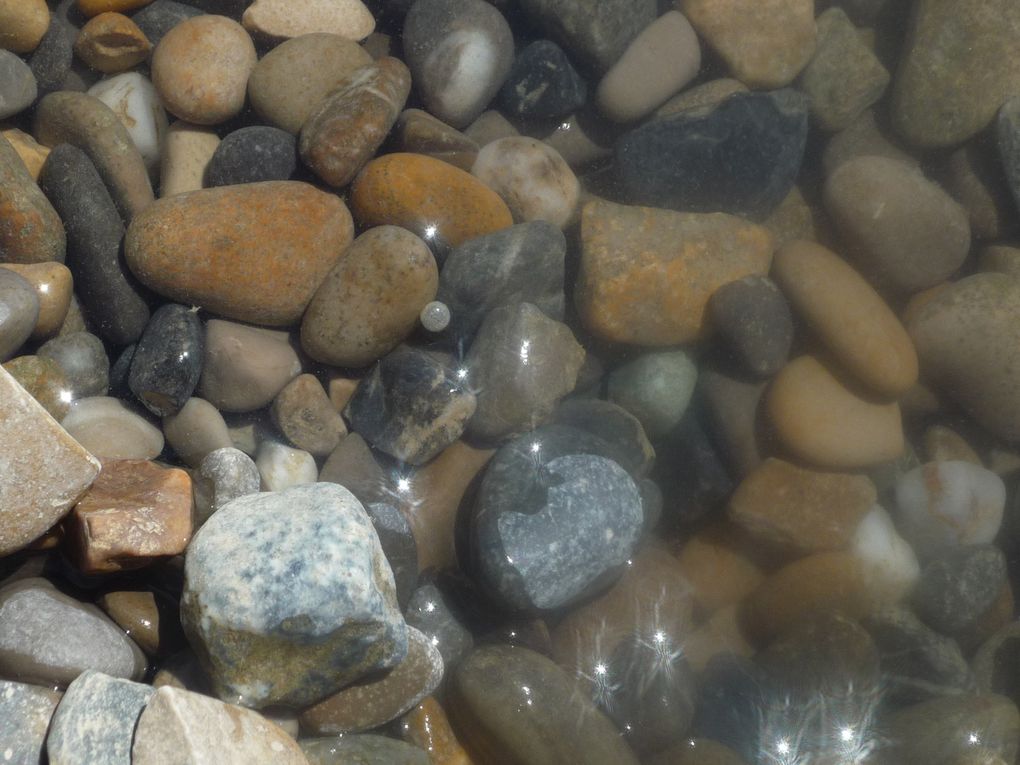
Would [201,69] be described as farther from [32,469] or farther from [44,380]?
[32,469]

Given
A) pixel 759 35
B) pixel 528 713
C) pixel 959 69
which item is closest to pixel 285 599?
pixel 528 713

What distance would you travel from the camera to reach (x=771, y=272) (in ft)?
12.5

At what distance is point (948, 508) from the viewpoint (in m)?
3.52

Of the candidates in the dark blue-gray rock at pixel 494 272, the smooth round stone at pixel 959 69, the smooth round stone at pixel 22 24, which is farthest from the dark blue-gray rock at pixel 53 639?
the smooth round stone at pixel 959 69

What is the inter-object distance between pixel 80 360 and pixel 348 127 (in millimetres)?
1596

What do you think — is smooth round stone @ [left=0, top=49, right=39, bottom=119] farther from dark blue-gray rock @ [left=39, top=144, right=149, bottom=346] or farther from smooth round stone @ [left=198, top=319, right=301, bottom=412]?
smooth round stone @ [left=198, top=319, right=301, bottom=412]

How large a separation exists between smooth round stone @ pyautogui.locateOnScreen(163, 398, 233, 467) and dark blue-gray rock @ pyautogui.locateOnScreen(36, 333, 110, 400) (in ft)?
1.14

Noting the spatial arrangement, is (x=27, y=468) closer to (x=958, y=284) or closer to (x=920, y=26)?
(x=958, y=284)

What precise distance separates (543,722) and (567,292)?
2.04 meters

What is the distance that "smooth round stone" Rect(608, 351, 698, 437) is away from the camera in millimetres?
3660

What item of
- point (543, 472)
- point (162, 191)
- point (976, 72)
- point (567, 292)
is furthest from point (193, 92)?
point (976, 72)

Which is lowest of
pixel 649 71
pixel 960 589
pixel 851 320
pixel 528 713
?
pixel 528 713

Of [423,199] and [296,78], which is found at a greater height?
[296,78]

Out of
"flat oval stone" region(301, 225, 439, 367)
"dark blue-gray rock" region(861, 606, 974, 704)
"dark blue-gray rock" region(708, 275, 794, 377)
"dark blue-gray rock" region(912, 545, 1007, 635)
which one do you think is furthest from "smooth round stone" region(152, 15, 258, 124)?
"dark blue-gray rock" region(912, 545, 1007, 635)
